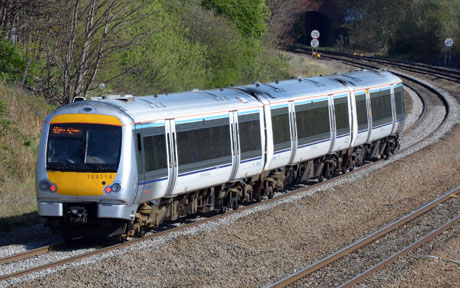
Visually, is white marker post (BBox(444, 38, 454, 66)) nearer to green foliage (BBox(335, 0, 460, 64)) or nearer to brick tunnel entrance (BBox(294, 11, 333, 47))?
green foliage (BBox(335, 0, 460, 64))

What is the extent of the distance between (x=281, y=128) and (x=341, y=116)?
379 centimetres

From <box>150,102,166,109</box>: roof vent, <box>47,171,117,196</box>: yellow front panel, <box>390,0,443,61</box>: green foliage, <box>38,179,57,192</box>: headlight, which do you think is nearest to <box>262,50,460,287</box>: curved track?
<box>47,171,117,196</box>: yellow front panel

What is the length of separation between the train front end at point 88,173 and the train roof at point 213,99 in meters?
0.25

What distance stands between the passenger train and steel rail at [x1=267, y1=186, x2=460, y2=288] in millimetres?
3416

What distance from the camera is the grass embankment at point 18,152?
16266 mm

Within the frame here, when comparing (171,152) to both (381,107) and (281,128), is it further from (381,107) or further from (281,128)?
(381,107)

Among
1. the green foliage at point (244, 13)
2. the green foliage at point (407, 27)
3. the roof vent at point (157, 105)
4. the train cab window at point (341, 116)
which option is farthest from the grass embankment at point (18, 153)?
the green foliage at point (407, 27)

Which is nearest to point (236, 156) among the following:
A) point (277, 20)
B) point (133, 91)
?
point (133, 91)

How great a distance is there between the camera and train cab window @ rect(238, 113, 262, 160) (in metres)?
16.8

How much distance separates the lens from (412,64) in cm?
5534

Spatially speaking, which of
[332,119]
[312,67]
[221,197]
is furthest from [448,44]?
[221,197]

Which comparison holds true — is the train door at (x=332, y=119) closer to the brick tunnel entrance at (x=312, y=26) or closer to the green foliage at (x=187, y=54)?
the green foliage at (x=187, y=54)

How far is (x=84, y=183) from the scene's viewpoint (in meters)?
12.9

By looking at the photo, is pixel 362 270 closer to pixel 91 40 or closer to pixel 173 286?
pixel 173 286
